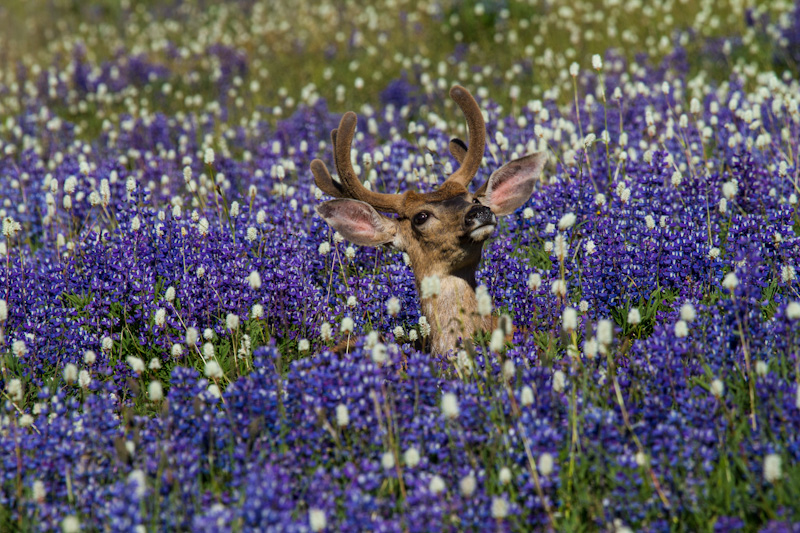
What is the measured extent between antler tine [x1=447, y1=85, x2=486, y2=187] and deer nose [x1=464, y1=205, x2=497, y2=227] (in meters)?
0.84

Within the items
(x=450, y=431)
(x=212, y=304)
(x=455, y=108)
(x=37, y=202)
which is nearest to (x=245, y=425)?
(x=450, y=431)

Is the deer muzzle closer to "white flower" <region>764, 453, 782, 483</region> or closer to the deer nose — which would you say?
the deer nose

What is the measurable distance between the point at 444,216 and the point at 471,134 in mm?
862

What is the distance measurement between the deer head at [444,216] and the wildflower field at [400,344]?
271mm

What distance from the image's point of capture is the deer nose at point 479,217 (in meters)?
5.02

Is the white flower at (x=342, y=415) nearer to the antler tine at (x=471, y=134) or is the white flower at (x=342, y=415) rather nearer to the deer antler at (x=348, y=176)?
the deer antler at (x=348, y=176)

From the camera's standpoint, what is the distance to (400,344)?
209 inches

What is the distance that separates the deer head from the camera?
529 cm

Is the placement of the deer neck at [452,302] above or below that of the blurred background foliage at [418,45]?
below

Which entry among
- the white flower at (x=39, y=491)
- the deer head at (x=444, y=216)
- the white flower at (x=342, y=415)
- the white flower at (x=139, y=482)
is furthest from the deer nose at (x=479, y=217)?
the white flower at (x=39, y=491)

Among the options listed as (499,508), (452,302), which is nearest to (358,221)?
(452,302)

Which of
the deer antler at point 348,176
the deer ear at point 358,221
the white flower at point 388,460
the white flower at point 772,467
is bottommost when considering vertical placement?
the white flower at point 772,467

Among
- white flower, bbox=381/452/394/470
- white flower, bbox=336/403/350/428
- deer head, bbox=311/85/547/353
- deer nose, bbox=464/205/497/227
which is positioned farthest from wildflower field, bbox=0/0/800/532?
deer nose, bbox=464/205/497/227

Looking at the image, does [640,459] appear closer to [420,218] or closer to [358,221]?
[420,218]
